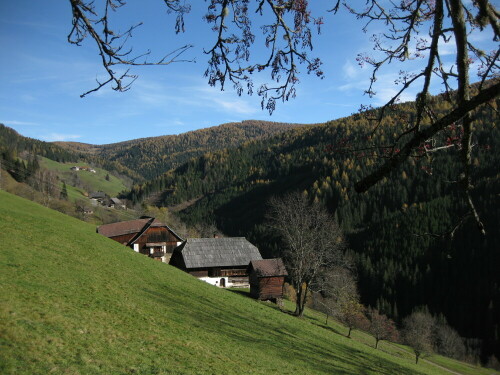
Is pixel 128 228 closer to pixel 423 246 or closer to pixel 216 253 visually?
pixel 216 253

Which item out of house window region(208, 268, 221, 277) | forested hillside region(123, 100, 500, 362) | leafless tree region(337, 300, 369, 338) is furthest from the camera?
forested hillside region(123, 100, 500, 362)

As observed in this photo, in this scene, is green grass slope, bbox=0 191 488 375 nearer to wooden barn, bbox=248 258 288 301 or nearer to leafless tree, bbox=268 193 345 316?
leafless tree, bbox=268 193 345 316

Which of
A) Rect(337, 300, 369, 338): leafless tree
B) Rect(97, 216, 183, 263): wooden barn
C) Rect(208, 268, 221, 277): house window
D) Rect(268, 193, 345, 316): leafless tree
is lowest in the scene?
Rect(337, 300, 369, 338): leafless tree

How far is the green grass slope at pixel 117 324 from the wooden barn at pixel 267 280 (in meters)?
13.0

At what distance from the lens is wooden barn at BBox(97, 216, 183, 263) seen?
55.5m

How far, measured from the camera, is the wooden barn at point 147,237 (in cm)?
5547

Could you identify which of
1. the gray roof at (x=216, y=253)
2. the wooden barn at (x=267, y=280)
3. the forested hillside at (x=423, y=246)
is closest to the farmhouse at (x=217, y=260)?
the gray roof at (x=216, y=253)

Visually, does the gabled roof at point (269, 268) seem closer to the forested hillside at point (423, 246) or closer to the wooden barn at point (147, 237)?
the wooden barn at point (147, 237)

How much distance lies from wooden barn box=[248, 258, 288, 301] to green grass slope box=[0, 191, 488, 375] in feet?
42.6

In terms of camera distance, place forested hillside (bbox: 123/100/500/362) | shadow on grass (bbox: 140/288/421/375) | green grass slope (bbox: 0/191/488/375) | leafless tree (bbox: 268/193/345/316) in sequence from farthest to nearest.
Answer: forested hillside (bbox: 123/100/500/362)
leafless tree (bbox: 268/193/345/316)
shadow on grass (bbox: 140/288/421/375)
green grass slope (bbox: 0/191/488/375)

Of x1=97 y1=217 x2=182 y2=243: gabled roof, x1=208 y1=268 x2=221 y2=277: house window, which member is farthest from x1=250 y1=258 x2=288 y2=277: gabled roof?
x1=97 y1=217 x2=182 y2=243: gabled roof

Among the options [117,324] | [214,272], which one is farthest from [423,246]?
[117,324]

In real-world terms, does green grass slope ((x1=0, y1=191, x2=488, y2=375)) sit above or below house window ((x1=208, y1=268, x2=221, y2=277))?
above

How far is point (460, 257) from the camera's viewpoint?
10719cm
